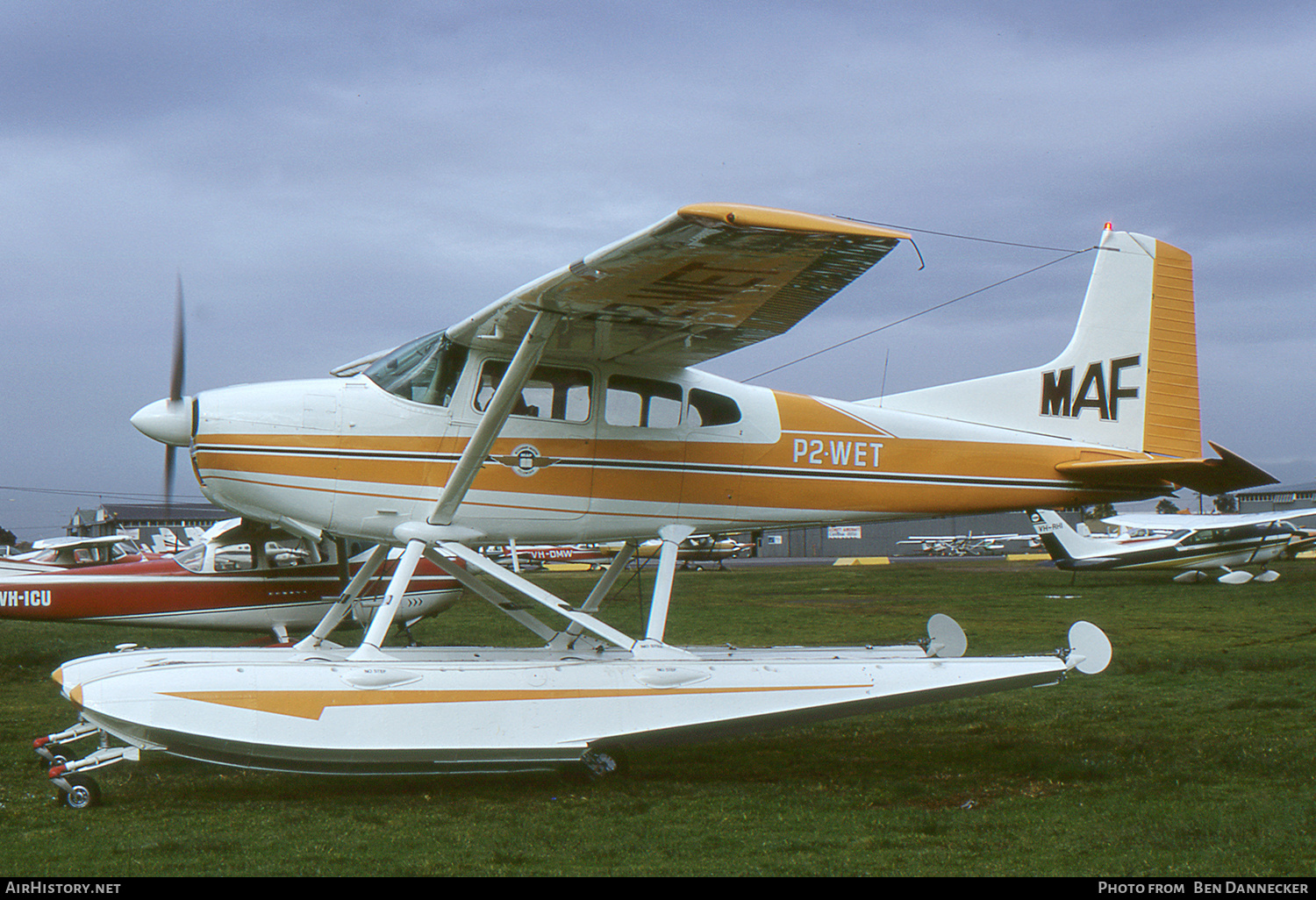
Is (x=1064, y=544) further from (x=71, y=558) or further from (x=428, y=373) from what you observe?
(x=428, y=373)

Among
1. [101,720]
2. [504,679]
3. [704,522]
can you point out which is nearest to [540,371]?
[704,522]

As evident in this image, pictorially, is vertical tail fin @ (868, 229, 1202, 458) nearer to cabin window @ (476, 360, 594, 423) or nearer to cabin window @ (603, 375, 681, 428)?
cabin window @ (603, 375, 681, 428)

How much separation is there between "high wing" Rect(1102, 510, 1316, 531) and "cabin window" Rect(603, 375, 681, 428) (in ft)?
87.4

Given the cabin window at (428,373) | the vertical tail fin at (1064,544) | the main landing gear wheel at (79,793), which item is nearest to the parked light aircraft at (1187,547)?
the vertical tail fin at (1064,544)

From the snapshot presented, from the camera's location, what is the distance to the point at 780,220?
5.36 m

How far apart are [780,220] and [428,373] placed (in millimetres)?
3291

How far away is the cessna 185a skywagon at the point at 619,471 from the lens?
20.3 ft

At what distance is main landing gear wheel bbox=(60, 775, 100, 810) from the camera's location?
6.24m

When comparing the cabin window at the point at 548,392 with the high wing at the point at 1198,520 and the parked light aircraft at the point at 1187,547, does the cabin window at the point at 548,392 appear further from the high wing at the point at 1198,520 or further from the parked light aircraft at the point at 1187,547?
the high wing at the point at 1198,520

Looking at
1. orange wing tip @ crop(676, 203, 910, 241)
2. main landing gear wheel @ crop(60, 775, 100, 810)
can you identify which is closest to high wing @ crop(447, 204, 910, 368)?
orange wing tip @ crop(676, 203, 910, 241)

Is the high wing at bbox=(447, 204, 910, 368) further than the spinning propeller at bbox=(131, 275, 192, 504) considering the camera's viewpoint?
No

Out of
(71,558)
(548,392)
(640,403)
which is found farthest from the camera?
(71,558)

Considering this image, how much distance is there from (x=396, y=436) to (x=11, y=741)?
178 inches

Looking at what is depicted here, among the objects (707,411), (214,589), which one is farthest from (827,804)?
(214,589)
